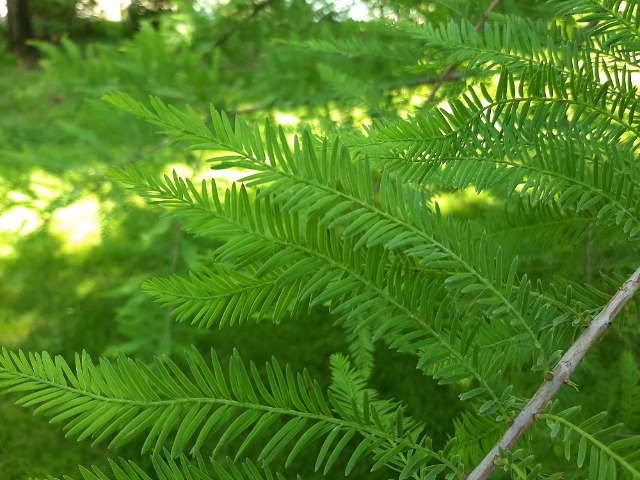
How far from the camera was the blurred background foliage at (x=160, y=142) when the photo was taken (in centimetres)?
136

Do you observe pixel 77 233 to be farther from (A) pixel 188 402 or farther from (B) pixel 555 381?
(B) pixel 555 381

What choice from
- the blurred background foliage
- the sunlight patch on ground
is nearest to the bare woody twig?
the blurred background foliage

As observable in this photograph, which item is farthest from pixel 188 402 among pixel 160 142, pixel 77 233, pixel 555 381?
pixel 77 233

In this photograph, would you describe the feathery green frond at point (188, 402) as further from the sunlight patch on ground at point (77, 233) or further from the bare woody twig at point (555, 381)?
the sunlight patch on ground at point (77, 233)

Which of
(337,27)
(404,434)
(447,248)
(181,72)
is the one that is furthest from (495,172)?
(337,27)

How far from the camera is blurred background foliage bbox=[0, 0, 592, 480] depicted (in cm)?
136

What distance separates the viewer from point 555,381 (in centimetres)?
46

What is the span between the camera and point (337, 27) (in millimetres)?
1928

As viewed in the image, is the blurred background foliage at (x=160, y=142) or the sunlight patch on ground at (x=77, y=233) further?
the sunlight patch on ground at (x=77, y=233)

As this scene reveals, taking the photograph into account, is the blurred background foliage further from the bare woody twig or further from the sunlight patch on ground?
the bare woody twig

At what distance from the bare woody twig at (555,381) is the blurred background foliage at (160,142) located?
0.48 meters

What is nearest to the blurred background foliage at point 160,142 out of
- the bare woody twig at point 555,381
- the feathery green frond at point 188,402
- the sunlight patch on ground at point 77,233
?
the sunlight patch on ground at point 77,233

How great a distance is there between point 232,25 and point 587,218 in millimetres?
1800

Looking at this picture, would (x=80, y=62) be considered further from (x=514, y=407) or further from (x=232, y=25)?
(x=514, y=407)
